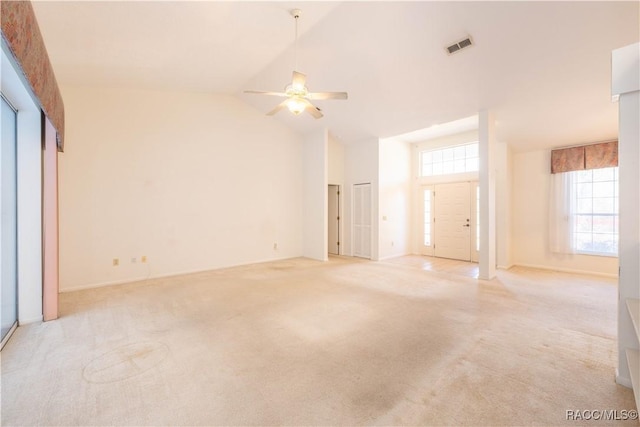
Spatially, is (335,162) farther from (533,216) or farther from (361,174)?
(533,216)

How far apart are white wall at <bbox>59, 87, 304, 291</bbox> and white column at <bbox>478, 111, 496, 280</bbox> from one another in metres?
4.26

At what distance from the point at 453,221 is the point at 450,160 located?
62.0 inches

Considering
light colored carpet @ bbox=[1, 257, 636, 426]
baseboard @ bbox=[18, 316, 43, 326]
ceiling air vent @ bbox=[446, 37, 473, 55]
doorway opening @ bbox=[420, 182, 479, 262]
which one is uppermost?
ceiling air vent @ bbox=[446, 37, 473, 55]

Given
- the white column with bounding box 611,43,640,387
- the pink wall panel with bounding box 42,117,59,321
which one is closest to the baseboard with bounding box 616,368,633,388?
the white column with bounding box 611,43,640,387

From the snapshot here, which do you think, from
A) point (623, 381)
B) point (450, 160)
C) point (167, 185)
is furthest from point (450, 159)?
point (167, 185)

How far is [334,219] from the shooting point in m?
8.00

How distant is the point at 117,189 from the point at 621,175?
638 cm

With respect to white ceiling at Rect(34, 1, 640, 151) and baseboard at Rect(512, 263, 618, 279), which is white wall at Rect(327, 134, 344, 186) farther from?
baseboard at Rect(512, 263, 618, 279)

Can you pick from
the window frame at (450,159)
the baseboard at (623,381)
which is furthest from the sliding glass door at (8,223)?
the window frame at (450,159)

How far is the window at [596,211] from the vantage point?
5.35 m

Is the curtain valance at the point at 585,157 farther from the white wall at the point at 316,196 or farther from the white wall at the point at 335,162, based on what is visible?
the white wall at the point at 316,196

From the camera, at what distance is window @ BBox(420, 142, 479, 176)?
6824 millimetres

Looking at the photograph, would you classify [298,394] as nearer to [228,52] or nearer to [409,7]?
[409,7]

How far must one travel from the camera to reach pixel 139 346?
2604 mm
